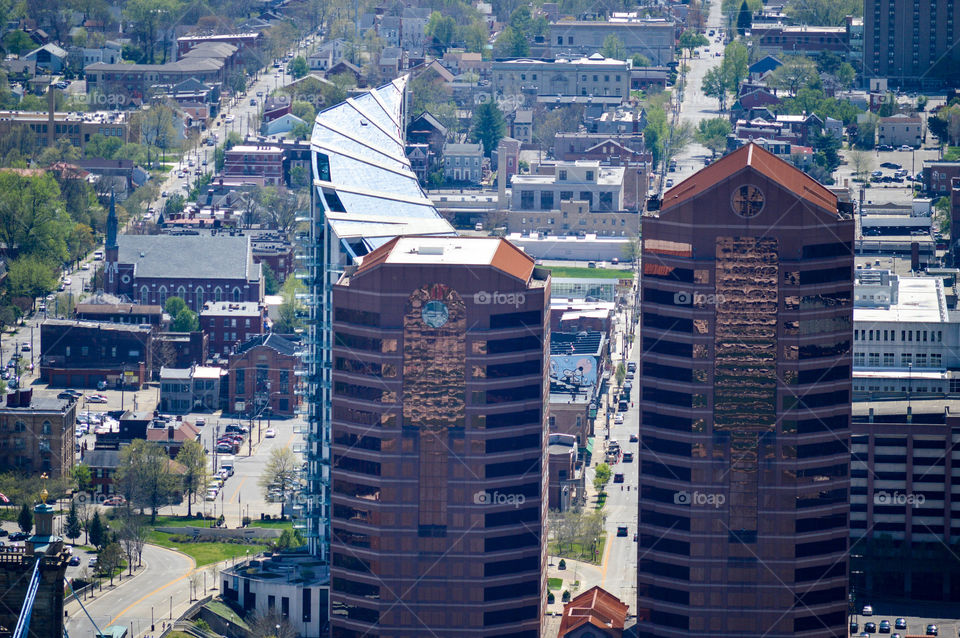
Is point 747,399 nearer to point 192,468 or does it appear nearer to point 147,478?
point 147,478

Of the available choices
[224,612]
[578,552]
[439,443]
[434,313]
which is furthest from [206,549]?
[434,313]

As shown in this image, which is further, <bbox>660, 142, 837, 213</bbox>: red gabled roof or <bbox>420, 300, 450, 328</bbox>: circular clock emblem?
<bbox>420, 300, 450, 328</bbox>: circular clock emblem

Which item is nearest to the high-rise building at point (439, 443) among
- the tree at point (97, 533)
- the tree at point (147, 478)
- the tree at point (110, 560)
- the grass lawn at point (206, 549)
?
the tree at point (110, 560)

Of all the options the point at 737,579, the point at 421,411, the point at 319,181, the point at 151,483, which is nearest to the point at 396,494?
the point at 421,411

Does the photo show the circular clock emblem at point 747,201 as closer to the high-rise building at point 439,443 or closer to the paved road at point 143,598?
the high-rise building at point 439,443

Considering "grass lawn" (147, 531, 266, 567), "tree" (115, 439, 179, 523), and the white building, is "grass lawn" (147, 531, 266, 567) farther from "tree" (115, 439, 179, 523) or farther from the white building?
the white building

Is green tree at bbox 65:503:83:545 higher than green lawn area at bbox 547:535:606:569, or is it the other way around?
green tree at bbox 65:503:83:545

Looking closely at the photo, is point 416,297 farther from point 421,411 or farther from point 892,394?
point 892,394

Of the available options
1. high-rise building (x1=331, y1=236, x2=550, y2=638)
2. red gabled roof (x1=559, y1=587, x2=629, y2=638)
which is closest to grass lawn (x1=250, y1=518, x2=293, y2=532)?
red gabled roof (x1=559, y1=587, x2=629, y2=638)
